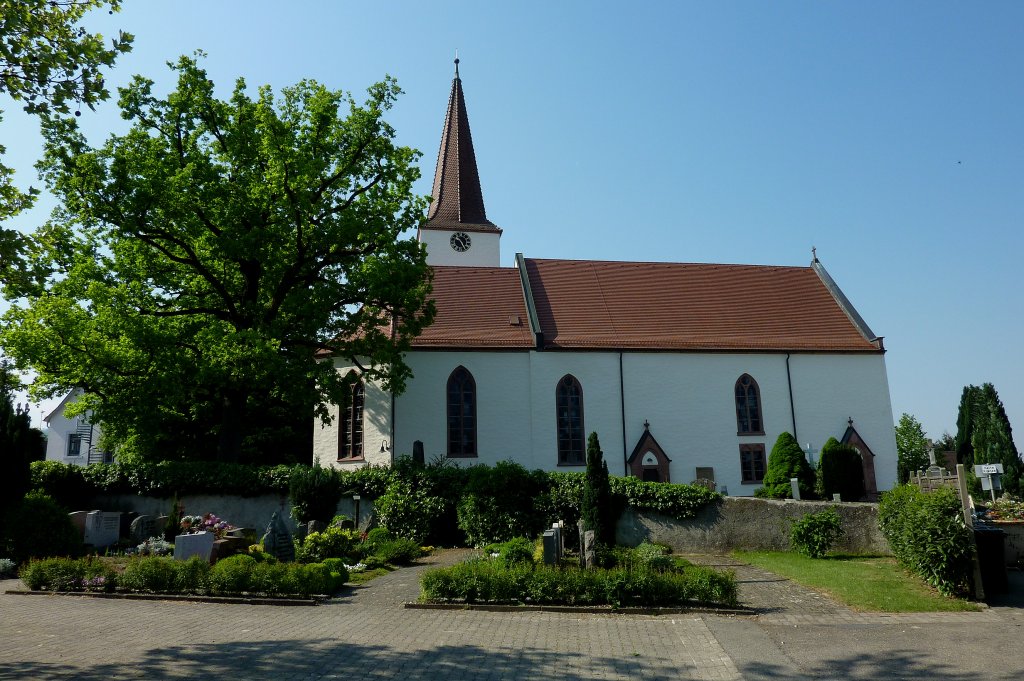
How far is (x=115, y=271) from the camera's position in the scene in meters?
20.9

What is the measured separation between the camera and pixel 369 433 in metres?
25.1

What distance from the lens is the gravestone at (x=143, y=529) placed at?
1944 centimetres

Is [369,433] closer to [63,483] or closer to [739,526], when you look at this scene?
[63,483]

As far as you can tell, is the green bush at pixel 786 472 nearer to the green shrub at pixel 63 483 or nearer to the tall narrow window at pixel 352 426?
the tall narrow window at pixel 352 426

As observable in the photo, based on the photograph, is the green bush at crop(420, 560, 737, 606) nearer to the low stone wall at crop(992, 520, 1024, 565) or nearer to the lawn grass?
the lawn grass

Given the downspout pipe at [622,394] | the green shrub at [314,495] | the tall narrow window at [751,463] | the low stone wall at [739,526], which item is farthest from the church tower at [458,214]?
the low stone wall at [739,526]

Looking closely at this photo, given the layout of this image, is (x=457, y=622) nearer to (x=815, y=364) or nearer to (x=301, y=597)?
(x=301, y=597)

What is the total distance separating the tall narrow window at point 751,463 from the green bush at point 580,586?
52.0ft

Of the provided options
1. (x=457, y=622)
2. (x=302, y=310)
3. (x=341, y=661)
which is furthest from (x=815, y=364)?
(x=341, y=661)

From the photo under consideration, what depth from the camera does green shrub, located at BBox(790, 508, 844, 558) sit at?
53.6ft

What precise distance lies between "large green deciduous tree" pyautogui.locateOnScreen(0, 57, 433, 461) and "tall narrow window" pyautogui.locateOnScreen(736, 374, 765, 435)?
518 inches

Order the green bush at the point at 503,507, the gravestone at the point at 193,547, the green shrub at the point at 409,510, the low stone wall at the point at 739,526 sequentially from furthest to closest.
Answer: the green shrub at the point at 409,510, the green bush at the point at 503,507, the low stone wall at the point at 739,526, the gravestone at the point at 193,547

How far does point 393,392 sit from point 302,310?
13.3ft

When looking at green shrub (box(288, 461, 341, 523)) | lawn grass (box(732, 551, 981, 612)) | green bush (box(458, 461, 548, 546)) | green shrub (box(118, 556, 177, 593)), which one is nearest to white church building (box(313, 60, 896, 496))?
green shrub (box(288, 461, 341, 523))
